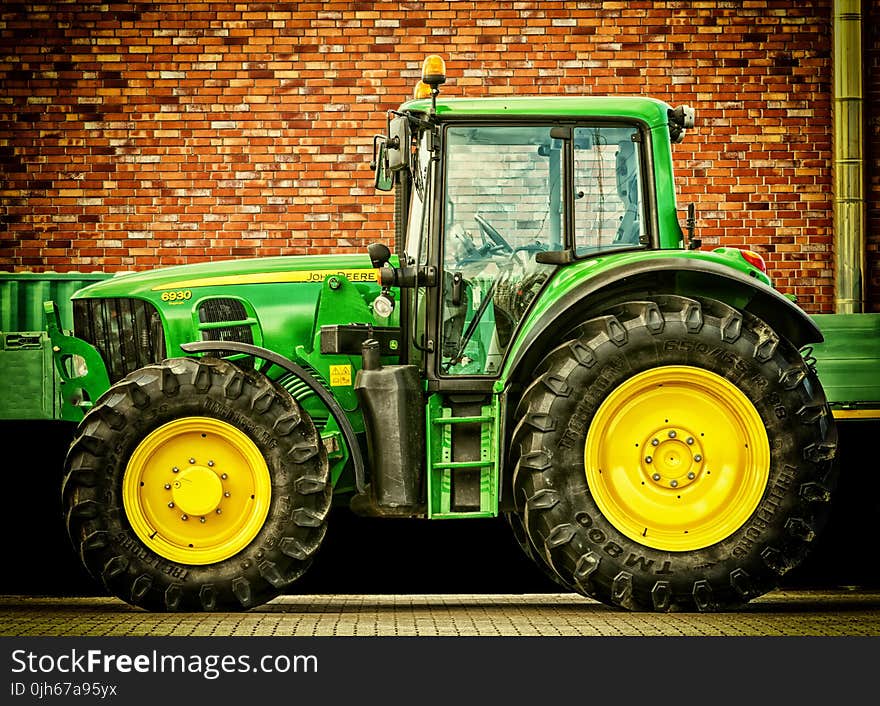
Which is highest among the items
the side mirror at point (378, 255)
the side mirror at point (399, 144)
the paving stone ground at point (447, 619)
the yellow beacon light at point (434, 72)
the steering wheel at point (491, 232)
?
the yellow beacon light at point (434, 72)

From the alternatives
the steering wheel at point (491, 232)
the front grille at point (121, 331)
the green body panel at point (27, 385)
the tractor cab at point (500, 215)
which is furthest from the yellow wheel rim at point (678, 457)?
the green body panel at point (27, 385)

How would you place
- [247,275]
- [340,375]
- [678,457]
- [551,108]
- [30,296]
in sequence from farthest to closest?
[30,296], [247,275], [340,375], [551,108], [678,457]

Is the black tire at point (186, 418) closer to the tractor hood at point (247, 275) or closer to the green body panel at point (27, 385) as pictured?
the tractor hood at point (247, 275)

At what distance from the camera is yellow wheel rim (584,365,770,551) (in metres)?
5.63

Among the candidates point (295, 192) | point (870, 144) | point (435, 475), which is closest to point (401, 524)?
point (435, 475)

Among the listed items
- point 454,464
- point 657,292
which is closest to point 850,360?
point 657,292

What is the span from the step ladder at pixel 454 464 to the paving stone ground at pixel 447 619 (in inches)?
19.8

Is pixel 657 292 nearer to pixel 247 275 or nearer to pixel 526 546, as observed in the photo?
pixel 526 546

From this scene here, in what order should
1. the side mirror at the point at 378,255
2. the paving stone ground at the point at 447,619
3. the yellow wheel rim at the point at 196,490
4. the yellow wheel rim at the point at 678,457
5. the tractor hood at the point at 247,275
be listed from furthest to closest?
1. the tractor hood at the point at 247,275
2. the side mirror at the point at 378,255
3. the yellow wheel rim at the point at 196,490
4. the yellow wheel rim at the point at 678,457
5. the paving stone ground at the point at 447,619

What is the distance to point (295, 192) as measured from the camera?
10.8 m

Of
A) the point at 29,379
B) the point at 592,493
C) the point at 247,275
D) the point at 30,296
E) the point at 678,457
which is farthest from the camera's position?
the point at 30,296

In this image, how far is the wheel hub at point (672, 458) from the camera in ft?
18.6

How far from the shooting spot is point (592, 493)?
559cm

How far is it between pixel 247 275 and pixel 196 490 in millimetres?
1241
